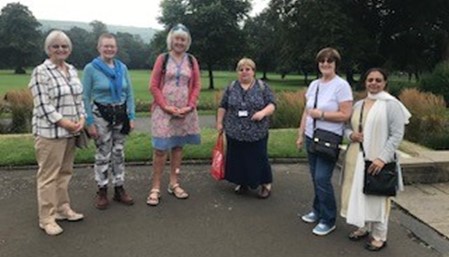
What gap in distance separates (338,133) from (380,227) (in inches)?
37.5

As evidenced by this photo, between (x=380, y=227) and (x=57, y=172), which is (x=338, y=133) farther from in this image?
(x=57, y=172)

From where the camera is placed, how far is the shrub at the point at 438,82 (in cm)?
1390

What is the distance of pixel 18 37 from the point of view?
77938 mm

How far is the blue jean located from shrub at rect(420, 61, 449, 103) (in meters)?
10.6

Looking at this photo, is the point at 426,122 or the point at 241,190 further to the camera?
the point at 426,122

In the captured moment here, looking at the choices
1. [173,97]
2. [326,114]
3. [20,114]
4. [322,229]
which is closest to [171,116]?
[173,97]

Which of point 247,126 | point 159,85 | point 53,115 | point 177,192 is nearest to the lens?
point 53,115

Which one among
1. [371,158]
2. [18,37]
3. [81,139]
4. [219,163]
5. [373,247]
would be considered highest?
[18,37]

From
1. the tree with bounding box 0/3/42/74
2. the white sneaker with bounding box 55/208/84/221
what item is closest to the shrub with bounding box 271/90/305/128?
the white sneaker with bounding box 55/208/84/221

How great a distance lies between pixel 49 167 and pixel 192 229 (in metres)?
1.55

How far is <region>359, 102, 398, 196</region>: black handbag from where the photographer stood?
4.14m

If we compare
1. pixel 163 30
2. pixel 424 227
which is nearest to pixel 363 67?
pixel 163 30

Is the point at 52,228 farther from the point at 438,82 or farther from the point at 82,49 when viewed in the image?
the point at 82,49

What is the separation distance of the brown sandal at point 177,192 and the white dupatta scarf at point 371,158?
86.8 inches
